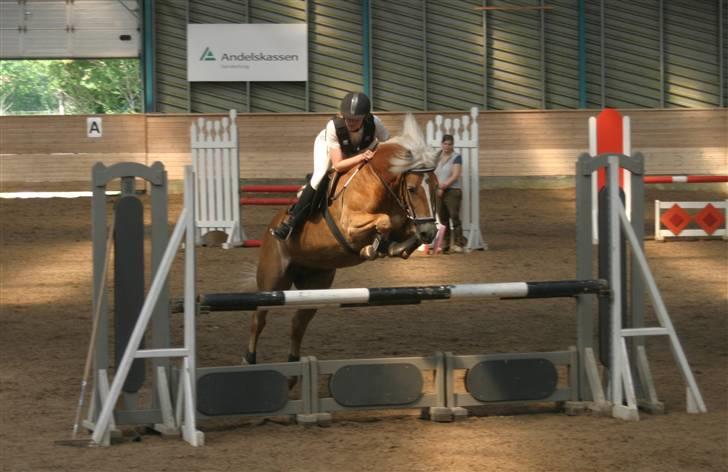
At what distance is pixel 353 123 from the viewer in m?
7.32

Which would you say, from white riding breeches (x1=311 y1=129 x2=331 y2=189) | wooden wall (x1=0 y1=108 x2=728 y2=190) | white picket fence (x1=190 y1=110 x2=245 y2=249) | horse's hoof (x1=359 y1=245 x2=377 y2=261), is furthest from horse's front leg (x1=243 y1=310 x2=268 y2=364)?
wooden wall (x1=0 y1=108 x2=728 y2=190)

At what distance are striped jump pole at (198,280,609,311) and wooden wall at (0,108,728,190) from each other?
670 inches

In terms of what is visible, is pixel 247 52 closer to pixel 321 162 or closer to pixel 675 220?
pixel 675 220

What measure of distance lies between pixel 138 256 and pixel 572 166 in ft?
58.9

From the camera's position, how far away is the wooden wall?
919 inches

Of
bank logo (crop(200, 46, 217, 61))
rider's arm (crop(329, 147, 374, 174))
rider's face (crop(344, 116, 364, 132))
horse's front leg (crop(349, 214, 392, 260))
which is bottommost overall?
horse's front leg (crop(349, 214, 392, 260))

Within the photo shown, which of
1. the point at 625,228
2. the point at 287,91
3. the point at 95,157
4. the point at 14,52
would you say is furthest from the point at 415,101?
the point at 625,228

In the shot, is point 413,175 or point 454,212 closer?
point 413,175

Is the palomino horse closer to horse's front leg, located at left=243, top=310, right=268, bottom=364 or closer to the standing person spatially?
horse's front leg, located at left=243, top=310, right=268, bottom=364

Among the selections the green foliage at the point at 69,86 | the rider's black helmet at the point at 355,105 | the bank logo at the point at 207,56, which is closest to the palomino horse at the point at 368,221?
the rider's black helmet at the point at 355,105

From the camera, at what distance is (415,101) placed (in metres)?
24.3

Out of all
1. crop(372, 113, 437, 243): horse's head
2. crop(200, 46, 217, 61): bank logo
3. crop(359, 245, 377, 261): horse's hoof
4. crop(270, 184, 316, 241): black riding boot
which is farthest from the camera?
crop(200, 46, 217, 61): bank logo

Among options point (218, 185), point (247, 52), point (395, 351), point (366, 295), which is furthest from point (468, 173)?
point (247, 52)

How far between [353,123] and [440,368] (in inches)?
64.8
